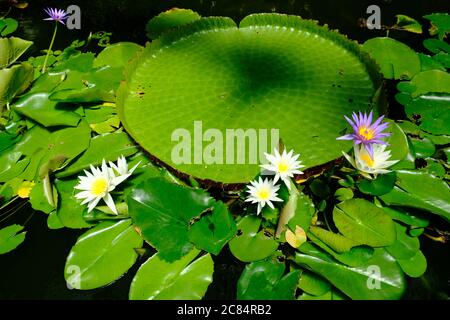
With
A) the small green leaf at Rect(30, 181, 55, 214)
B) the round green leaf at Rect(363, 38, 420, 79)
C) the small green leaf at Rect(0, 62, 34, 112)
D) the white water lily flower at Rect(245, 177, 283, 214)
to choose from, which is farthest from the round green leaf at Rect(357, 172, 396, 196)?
the small green leaf at Rect(0, 62, 34, 112)

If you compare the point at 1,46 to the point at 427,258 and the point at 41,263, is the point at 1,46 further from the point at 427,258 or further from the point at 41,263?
the point at 427,258

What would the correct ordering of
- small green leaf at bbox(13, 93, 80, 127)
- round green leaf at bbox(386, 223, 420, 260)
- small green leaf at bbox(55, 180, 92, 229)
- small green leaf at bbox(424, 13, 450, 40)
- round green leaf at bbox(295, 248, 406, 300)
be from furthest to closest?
small green leaf at bbox(424, 13, 450, 40), small green leaf at bbox(13, 93, 80, 127), small green leaf at bbox(55, 180, 92, 229), round green leaf at bbox(386, 223, 420, 260), round green leaf at bbox(295, 248, 406, 300)

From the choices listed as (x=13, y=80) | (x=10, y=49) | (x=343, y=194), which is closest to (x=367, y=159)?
(x=343, y=194)

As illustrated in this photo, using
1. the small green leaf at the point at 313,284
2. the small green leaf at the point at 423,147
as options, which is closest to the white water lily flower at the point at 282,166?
the small green leaf at the point at 313,284

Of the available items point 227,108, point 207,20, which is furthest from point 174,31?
point 227,108

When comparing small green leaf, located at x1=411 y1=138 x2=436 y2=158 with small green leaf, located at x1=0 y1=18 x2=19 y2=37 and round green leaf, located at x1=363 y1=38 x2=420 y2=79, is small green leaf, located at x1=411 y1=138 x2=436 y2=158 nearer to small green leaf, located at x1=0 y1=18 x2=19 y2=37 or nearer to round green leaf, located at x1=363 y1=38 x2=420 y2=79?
round green leaf, located at x1=363 y1=38 x2=420 y2=79

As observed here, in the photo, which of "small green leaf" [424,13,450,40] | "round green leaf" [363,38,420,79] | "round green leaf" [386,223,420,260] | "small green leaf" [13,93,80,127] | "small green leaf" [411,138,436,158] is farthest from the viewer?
"small green leaf" [424,13,450,40]

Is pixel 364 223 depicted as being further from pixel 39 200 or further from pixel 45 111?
pixel 45 111
